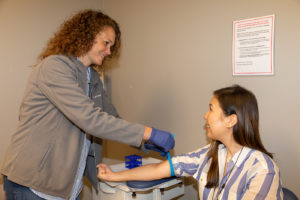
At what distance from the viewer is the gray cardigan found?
3.72 feet

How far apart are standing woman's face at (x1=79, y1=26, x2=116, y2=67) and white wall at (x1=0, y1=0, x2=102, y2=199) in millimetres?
769

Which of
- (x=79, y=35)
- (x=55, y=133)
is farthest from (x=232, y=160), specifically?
(x=79, y=35)

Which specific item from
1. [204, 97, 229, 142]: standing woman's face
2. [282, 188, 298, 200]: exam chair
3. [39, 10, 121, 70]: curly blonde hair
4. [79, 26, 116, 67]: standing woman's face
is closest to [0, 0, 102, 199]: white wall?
[39, 10, 121, 70]: curly blonde hair

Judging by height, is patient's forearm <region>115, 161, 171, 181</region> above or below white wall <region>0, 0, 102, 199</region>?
below

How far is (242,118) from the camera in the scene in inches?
45.6

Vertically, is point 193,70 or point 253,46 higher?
point 253,46

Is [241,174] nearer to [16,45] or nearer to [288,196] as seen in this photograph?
[288,196]

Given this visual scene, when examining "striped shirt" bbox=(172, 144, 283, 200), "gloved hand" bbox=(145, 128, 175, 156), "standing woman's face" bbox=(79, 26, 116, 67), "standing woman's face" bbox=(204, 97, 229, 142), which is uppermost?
"standing woman's face" bbox=(79, 26, 116, 67)

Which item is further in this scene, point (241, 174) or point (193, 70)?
point (193, 70)

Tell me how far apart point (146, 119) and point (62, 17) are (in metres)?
1.12

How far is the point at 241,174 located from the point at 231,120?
0.25 metres

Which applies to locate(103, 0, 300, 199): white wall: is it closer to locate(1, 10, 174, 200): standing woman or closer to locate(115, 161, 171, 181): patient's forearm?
locate(115, 161, 171, 181): patient's forearm

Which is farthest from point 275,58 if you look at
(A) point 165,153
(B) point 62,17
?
(B) point 62,17

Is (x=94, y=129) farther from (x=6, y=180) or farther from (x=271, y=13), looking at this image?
(x=271, y=13)
